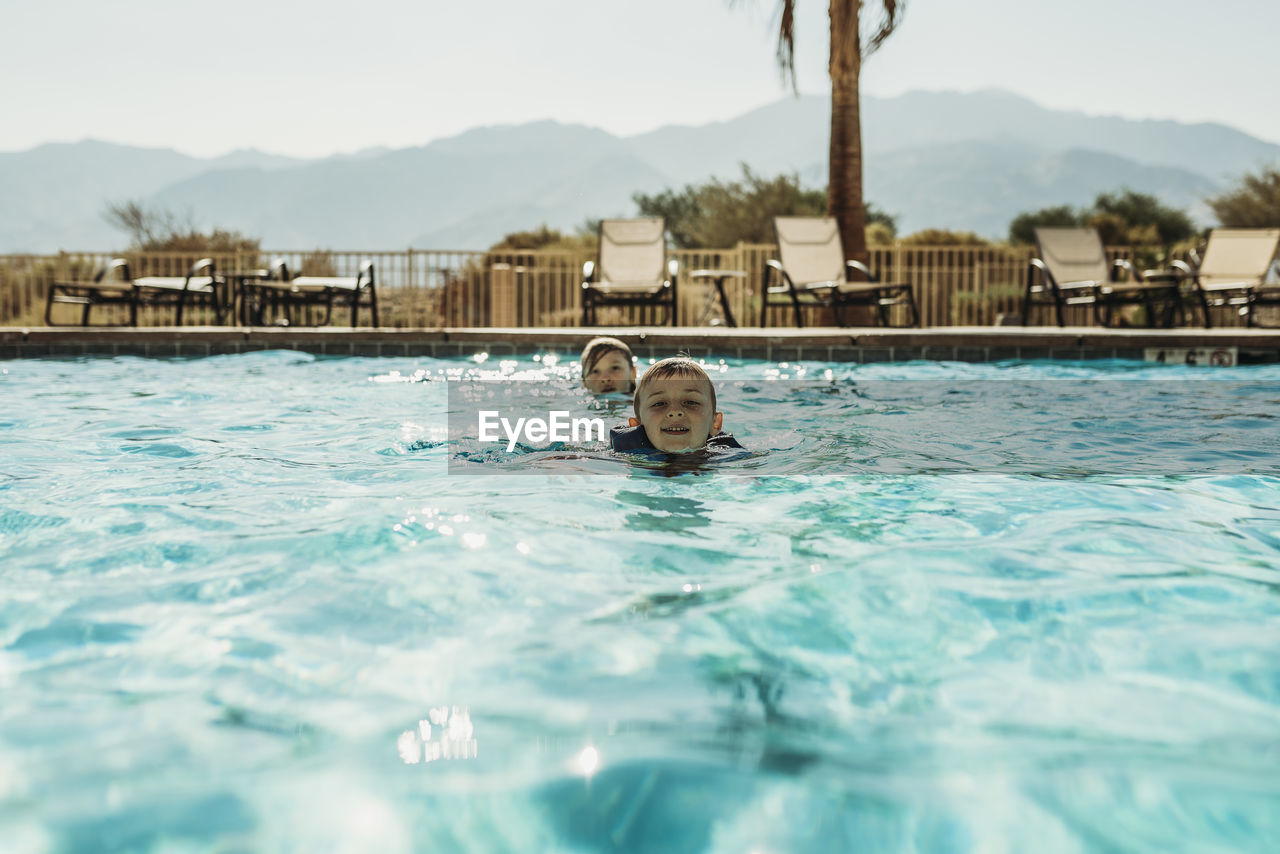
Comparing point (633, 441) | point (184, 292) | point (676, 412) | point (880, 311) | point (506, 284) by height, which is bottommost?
point (633, 441)

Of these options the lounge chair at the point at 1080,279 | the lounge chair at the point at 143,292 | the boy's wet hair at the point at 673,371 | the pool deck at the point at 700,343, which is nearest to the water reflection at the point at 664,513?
the boy's wet hair at the point at 673,371

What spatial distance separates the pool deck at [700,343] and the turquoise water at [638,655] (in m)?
4.39

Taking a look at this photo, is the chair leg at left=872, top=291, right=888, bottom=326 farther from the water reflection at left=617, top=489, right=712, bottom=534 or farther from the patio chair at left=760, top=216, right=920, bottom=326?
the water reflection at left=617, top=489, right=712, bottom=534

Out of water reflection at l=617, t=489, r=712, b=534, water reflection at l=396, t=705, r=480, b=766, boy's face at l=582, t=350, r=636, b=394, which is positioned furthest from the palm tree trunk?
water reflection at l=396, t=705, r=480, b=766

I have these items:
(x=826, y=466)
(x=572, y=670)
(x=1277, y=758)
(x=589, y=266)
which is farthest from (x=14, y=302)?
(x=1277, y=758)

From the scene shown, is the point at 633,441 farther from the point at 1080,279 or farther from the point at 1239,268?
the point at 1239,268

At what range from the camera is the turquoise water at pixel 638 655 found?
→ 134 centimetres

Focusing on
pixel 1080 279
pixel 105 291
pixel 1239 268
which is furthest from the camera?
pixel 1239 268

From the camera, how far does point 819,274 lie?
1033 cm

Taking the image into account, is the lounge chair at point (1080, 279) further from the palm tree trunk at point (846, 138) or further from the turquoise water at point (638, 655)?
the turquoise water at point (638, 655)

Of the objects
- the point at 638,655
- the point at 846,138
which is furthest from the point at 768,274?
the point at 638,655

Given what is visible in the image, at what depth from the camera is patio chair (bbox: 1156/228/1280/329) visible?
10039 mm

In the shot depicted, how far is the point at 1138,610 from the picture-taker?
2.10 metres

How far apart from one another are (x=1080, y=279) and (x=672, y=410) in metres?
8.59
